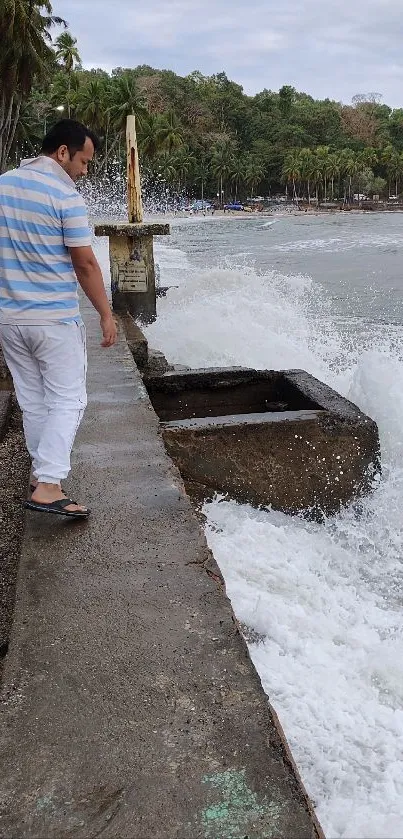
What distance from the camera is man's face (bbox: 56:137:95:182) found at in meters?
2.98

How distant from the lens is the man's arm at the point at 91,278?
9.72ft

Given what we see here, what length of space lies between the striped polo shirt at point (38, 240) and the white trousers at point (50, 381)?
0.23 ft

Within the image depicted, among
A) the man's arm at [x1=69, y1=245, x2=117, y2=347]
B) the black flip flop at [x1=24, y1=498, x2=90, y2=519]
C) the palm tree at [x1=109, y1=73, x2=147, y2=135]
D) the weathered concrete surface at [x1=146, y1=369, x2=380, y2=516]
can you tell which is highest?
the palm tree at [x1=109, y1=73, x2=147, y2=135]

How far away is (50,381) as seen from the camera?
123 inches

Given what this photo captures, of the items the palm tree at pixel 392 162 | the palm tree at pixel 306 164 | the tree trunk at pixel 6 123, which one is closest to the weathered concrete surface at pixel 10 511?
the tree trunk at pixel 6 123

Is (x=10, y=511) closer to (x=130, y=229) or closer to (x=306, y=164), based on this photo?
(x=130, y=229)

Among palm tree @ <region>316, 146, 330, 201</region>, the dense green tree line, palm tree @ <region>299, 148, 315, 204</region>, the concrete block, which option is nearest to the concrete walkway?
the concrete block

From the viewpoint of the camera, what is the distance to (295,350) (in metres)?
8.65

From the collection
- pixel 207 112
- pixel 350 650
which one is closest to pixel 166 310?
pixel 350 650

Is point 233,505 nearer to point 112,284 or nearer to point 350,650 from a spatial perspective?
point 350,650

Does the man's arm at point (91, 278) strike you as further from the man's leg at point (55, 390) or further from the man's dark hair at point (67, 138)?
the man's dark hair at point (67, 138)

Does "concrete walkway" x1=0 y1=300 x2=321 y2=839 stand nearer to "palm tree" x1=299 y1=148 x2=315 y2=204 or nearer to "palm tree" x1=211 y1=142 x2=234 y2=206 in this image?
"palm tree" x1=211 y1=142 x2=234 y2=206

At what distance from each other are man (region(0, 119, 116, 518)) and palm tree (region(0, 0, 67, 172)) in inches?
1350

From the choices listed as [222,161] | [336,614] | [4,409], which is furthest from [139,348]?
[222,161]
